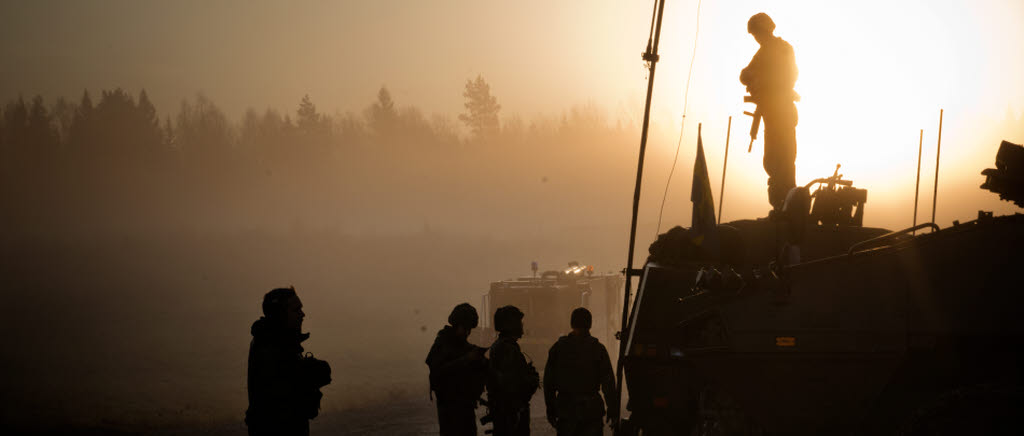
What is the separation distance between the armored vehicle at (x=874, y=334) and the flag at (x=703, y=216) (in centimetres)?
108

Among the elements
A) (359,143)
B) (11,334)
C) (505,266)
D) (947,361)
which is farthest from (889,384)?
(359,143)

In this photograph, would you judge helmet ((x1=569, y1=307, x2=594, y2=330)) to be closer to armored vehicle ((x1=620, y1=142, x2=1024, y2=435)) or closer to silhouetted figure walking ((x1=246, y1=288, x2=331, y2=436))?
armored vehicle ((x1=620, y1=142, x2=1024, y2=435))

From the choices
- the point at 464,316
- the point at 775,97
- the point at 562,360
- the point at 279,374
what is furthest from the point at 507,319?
the point at 775,97

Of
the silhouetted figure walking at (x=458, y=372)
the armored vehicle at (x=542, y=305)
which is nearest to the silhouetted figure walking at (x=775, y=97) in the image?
the silhouetted figure walking at (x=458, y=372)

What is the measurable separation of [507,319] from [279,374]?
304 centimetres

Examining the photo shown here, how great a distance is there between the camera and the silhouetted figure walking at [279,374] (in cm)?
656

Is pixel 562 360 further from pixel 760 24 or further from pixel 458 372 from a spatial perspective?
pixel 760 24

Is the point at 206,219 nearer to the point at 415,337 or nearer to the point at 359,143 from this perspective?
the point at 359,143

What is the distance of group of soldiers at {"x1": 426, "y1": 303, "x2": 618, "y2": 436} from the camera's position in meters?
8.86

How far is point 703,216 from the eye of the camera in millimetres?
8984

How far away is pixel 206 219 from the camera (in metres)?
108

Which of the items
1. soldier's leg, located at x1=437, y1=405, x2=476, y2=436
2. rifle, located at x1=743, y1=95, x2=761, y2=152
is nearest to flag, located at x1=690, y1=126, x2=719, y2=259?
rifle, located at x1=743, y1=95, x2=761, y2=152

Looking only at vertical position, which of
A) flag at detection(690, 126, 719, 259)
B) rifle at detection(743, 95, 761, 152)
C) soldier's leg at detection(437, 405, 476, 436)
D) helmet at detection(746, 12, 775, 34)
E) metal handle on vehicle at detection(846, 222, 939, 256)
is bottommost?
soldier's leg at detection(437, 405, 476, 436)

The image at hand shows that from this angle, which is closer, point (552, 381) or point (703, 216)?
point (703, 216)
